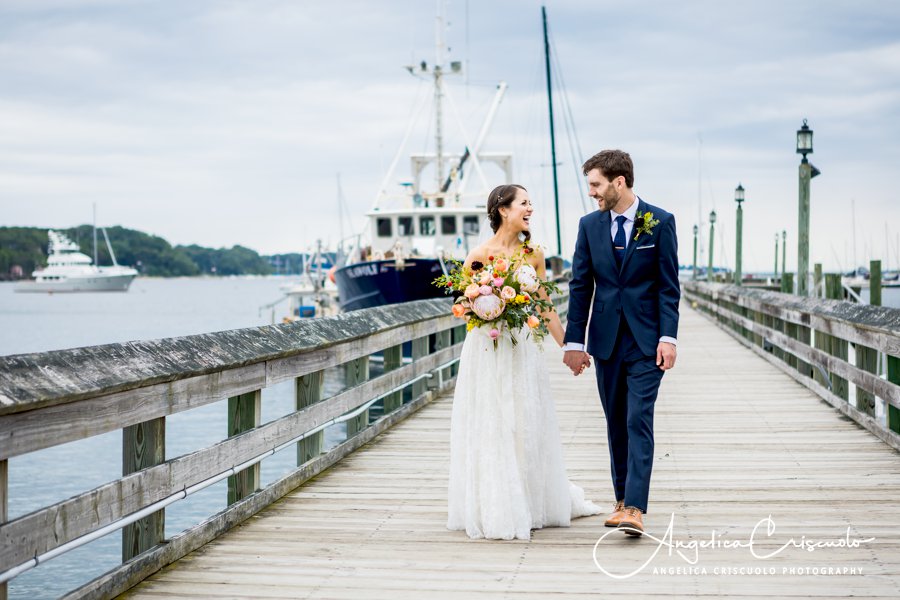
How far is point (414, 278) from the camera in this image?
1294 inches

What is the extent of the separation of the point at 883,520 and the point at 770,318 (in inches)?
453

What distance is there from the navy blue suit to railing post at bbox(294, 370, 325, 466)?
1.91 metres

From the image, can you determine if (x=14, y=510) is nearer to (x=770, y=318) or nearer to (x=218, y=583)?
(x=770, y=318)

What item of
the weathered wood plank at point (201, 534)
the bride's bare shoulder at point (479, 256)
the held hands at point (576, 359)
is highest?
the bride's bare shoulder at point (479, 256)

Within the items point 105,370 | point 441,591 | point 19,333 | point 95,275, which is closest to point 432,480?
point 441,591

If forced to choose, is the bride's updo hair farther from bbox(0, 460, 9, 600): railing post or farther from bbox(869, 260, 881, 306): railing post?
bbox(869, 260, 881, 306): railing post

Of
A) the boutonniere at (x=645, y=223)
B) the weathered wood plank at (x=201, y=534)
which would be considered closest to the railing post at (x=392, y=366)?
the weathered wood plank at (x=201, y=534)

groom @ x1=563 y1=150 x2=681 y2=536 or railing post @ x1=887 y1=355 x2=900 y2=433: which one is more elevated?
groom @ x1=563 y1=150 x2=681 y2=536

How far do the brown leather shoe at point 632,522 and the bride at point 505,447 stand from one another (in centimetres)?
43

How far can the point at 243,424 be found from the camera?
581 centimetres

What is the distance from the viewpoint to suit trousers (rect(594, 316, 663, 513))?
5.42m

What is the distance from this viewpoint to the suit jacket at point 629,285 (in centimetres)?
545

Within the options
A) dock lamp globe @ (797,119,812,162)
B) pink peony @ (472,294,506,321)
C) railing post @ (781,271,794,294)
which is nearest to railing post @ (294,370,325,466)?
pink peony @ (472,294,506,321)

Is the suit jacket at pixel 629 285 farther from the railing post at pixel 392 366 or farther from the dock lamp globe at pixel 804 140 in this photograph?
the dock lamp globe at pixel 804 140
